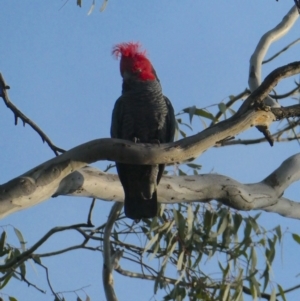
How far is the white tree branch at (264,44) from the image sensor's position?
3.20 metres

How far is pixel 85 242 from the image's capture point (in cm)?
356

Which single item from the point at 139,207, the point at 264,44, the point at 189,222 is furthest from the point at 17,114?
the point at 264,44

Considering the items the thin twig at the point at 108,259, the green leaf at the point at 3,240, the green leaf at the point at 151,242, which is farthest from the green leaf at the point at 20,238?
the green leaf at the point at 151,242

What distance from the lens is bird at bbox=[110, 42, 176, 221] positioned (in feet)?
9.52

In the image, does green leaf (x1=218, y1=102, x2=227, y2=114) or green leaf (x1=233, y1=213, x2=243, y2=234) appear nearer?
green leaf (x1=233, y1=213, x2=243, y2=234)

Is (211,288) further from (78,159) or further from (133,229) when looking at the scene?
(78,159)

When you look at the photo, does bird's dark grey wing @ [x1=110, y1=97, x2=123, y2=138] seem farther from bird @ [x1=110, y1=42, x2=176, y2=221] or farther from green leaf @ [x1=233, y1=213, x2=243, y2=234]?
green leaf @ [x1=233, y1=213, x2=243, y2=234]

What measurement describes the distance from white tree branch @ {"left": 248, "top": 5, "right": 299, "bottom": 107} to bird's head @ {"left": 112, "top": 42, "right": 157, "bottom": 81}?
54 cm

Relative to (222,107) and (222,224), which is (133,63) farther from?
(222,224)

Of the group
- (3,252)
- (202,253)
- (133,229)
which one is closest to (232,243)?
Result: (202,253)

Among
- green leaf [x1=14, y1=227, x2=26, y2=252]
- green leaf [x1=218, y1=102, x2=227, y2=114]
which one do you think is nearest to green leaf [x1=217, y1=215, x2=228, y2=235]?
green leaf [x1=218, y1=102, x2=227, y2=114]

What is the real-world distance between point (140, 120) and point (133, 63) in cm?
46

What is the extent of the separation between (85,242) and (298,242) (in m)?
1.05

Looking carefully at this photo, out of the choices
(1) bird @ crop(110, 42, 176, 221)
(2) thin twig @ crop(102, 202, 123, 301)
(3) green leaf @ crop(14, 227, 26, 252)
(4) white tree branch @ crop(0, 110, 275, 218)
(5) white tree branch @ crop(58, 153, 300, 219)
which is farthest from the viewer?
(3) green leaf @ crop(14, 227, 26, 252)
